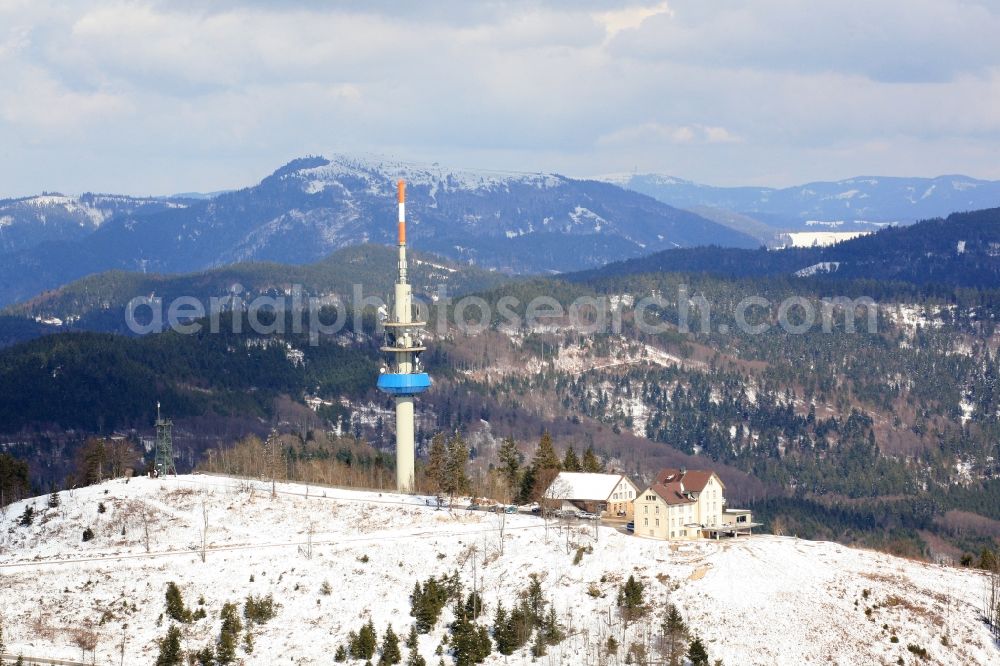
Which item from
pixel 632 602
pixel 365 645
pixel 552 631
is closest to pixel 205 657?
pixel 365 645

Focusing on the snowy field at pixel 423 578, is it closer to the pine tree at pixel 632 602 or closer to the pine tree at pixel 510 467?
the pine tree at pixel 632 602

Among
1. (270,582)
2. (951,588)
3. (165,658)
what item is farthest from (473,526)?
(951,588)

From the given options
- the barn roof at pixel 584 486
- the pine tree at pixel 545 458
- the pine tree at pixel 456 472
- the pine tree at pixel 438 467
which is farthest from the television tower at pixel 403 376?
the barn roof at pixel 584 486

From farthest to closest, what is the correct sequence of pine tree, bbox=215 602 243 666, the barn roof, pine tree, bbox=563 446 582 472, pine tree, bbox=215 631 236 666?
pine tree, bbox=563 446 582 472 < the barn roof < pine tree, bbox=215 602 243 666 < pine tree, bbox=215 631 236 666

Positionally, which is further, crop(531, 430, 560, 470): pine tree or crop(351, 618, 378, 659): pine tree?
crop(531, 430, 560, 470): pine tree

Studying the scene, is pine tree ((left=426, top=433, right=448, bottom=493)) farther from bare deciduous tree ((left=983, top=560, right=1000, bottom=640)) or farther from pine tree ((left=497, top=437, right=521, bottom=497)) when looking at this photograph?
bare deciduous tree ((left=983, top=560, right=1000, bottom=640))

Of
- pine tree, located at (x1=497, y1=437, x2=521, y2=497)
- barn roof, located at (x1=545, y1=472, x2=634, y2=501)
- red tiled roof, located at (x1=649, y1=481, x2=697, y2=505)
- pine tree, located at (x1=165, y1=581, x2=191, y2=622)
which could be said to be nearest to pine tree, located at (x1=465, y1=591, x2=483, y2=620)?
red tiled roof, located at (x1=649, y1=481, x2=697, y2=505)

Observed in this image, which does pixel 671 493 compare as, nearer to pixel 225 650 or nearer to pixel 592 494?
pixel 592 494
